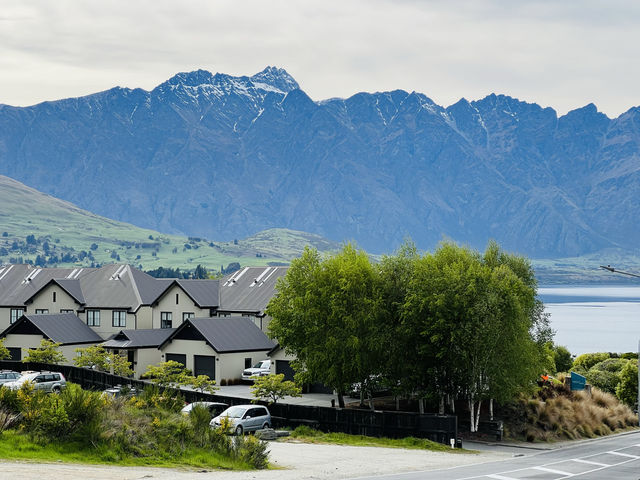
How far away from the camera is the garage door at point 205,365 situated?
81250 mm

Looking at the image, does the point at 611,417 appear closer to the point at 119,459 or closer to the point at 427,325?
the point at 427,325

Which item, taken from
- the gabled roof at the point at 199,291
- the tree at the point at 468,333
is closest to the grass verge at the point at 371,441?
the tree at the point at 468,333

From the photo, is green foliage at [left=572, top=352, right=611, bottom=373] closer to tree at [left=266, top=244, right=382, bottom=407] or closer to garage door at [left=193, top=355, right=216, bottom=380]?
garage door at [left=193, top=355, right=216, bottom=380]

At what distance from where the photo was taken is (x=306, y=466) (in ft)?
128

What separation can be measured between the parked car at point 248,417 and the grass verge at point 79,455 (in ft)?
50.4

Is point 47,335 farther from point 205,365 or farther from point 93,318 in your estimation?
point 205,365

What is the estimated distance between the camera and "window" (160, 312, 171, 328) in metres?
92.9

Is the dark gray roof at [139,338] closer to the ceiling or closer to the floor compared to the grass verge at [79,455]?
closer to the ceiling

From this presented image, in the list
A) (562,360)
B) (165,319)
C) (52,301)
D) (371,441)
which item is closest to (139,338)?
(165,319)

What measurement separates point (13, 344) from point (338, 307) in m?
45.9

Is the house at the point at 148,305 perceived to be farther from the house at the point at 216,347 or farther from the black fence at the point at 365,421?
the black fence at the point at 365,421

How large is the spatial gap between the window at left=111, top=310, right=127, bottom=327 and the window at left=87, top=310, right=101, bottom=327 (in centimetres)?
213

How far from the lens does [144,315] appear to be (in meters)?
93.4

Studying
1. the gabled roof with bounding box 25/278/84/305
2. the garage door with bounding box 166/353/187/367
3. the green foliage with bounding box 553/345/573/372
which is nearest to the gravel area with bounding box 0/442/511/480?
the garage door with bounding box 166/353/187/367
